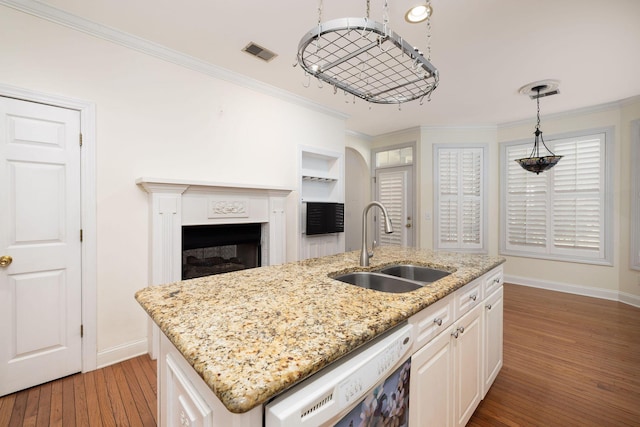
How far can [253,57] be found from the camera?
2689 mm

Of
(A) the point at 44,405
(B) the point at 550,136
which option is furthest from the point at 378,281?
(B) the point at 550,136

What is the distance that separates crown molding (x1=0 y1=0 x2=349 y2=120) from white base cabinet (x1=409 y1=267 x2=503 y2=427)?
2930mm

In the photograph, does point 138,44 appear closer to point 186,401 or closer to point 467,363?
point 186,401

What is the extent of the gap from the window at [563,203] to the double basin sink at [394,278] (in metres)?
3.70

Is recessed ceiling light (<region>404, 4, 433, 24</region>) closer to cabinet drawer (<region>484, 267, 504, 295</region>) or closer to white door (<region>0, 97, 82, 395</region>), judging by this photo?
cabinet drawer (<region>484, 267, 504, 295</region>)

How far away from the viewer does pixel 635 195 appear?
354 cm

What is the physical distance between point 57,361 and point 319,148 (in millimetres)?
3344

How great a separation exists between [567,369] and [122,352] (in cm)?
366

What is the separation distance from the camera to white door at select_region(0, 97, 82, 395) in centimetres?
190

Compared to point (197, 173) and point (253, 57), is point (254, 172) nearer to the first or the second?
point (197, 173)

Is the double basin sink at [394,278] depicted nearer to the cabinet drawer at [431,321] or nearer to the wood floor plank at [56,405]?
the cabinet drawer at [431,321]

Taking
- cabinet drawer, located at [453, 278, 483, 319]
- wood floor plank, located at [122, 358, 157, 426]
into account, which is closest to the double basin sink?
cabinet drawer, located at [453, 278, 483, 319]

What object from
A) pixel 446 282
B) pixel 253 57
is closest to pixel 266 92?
pixel 253 57

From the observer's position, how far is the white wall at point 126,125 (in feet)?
6.64
